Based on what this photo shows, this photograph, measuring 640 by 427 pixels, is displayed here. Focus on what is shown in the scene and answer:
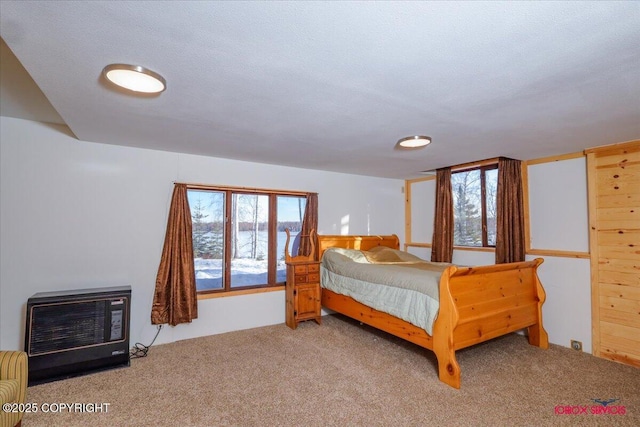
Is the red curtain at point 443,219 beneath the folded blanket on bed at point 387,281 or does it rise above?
above

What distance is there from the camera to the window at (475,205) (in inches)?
168

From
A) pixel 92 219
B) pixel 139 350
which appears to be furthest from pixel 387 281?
pixel 92 219

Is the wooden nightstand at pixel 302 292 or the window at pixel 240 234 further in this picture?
the wooden nightstand at pixel 302 292

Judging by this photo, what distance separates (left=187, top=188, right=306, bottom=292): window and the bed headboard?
1.46ft

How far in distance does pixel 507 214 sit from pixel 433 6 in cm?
338

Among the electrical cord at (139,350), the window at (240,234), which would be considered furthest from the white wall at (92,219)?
the window at (240,234)

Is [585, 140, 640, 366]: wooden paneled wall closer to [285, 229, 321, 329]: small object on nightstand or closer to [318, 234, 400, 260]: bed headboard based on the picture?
[318, 234, 400, 260]: bed headboard

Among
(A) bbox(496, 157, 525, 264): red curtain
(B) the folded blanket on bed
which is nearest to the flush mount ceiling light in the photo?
(B) the folded blanket on bed

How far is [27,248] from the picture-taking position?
3023 millimetres

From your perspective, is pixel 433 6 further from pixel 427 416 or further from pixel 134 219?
pixel 134 219

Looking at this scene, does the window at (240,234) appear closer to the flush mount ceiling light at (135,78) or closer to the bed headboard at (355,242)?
the bed headboard at (355,242)

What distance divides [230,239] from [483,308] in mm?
3022

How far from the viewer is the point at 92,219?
10.8 feet

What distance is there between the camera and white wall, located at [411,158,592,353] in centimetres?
347
